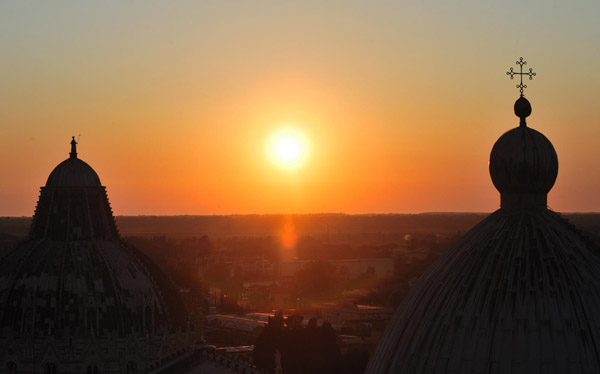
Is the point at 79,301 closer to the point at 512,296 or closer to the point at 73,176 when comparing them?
the point at 73,176

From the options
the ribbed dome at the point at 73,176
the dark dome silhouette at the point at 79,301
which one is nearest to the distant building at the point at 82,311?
the dark dome silhouette at the point at 79,301

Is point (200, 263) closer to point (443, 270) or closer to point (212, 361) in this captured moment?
point (212, 361)

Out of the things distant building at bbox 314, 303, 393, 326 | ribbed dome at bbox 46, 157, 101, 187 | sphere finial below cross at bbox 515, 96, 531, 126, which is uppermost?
ribbed dome at bbox 46, 157, 101, 187

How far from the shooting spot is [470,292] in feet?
48.5

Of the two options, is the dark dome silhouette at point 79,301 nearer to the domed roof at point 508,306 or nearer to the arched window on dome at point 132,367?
the arched window on dome at point 132,367

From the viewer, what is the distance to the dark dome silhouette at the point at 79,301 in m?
52.7

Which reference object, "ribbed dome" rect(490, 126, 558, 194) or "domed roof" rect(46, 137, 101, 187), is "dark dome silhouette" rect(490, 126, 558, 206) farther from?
"domed roof" rect(46, 137, 101, 187)

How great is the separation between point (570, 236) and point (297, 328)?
3009 inches

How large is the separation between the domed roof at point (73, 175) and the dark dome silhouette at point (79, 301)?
0.07 m

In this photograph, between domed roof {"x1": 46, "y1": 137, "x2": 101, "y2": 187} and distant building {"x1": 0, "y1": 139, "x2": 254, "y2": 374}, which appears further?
domed roof {"x1": 46, "y1": 137, "x2": 101, "y2": 187}

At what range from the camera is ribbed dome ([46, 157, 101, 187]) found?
5709 cm

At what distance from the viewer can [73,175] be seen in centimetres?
5725

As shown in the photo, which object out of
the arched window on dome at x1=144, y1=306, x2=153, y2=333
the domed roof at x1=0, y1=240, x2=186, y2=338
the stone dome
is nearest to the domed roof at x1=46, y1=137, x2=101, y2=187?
the domed roof at x1=0, y1=240, x2=186, y2=338

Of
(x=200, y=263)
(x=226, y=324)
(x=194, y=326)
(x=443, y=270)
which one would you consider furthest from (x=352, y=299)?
(x=443, y=270)
